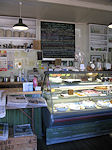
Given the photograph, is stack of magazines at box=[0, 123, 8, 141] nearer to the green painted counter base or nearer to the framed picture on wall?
the green painted counter base

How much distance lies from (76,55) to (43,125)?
11.8 feet

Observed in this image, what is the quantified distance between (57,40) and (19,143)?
4193mm

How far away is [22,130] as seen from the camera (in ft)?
9.51

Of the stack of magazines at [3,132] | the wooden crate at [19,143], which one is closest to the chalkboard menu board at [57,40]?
the stack of magazines at [3,132]

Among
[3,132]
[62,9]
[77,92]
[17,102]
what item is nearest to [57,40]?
[62,9]

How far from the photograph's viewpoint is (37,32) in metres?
5.86

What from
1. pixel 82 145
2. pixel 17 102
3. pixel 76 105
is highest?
pixel 17 102

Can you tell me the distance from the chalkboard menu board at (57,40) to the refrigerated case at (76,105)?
274 centimetres

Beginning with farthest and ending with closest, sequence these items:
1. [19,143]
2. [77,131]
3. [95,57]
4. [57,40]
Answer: [95,57] < [57,40] < [77,131] < [19,143]

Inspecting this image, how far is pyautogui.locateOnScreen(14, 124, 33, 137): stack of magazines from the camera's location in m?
2.71

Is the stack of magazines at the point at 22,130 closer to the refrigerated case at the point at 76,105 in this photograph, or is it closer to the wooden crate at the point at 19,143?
the wooden crate at the point at 19,143

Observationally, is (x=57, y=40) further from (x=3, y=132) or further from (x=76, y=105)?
(x=3, y=132)

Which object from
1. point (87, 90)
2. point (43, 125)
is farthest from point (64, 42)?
point (43, 125)

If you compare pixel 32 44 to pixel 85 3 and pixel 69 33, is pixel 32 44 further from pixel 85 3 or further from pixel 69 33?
pixel 85 3
